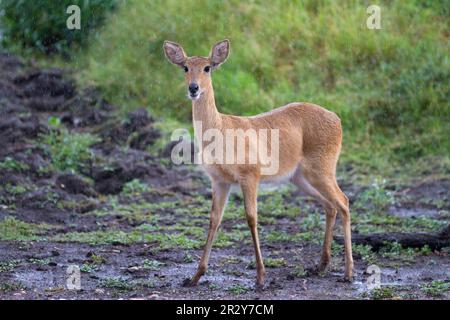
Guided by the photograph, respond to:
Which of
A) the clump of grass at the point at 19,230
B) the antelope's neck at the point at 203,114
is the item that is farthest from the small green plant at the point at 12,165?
the antelope's neck at the point at 203,114

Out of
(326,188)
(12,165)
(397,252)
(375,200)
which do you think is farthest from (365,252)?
(12,165)

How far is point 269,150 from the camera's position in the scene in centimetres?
791

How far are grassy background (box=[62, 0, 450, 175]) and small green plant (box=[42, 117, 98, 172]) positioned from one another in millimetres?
1478

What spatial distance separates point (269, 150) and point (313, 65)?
6510 millimetres

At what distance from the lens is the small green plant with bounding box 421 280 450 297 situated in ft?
23.5

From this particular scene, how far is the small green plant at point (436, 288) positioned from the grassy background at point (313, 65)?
445 centimetres

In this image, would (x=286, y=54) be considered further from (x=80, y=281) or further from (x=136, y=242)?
(x=80, y=281)

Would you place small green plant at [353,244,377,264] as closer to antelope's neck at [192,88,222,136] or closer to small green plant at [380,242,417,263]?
small green plant at [380,242,417,263]

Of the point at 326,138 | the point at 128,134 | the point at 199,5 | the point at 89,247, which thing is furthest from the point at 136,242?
the point at 199,5

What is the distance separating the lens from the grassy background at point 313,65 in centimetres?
1283

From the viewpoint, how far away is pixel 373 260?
8.46 m

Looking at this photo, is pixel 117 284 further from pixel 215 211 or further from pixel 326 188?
pixel 326 188

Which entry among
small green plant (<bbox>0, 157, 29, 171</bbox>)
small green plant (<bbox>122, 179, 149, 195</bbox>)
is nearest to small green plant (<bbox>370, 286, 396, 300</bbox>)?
small green plant (<bbox>122, 179, 149, 195</bbox>)
